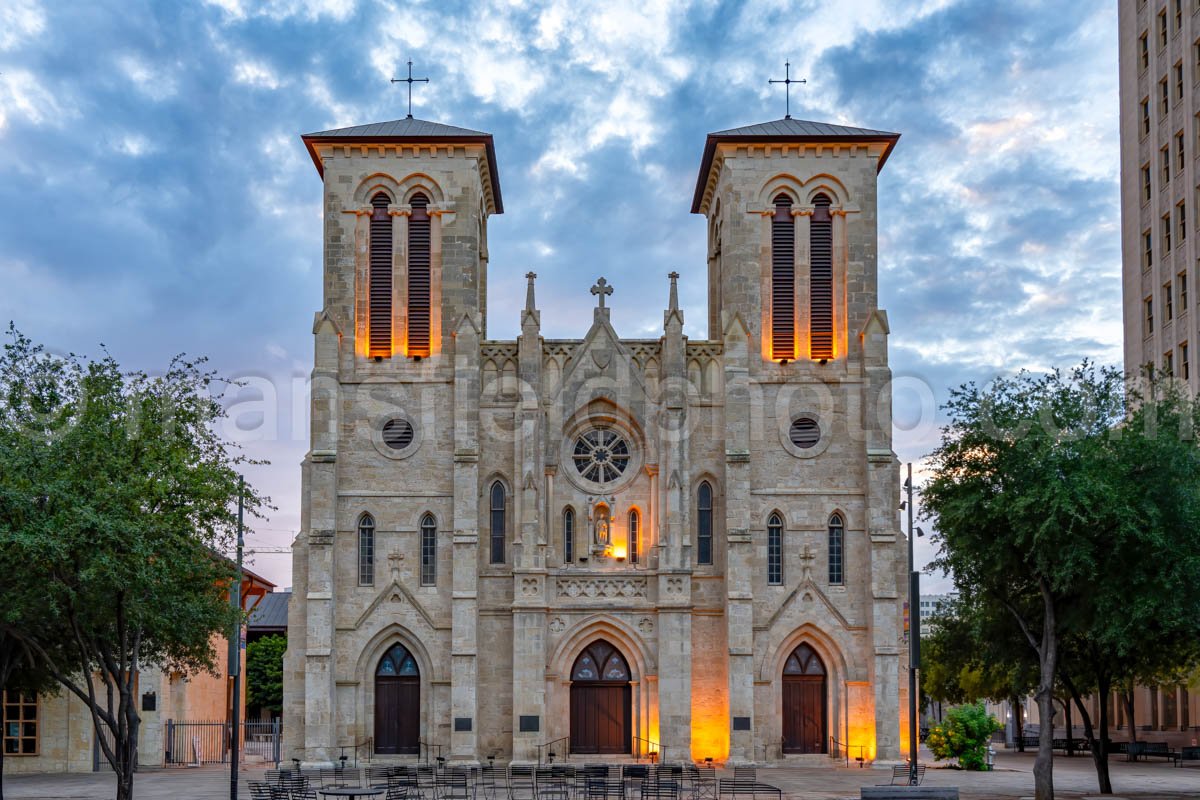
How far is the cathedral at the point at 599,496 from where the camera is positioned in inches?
1732

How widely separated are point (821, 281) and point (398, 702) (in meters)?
19.4

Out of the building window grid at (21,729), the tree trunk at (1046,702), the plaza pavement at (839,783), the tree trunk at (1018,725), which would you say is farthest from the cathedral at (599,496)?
the tree trunk at (1018,725)

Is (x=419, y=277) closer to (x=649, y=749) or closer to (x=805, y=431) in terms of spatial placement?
(x=805, y=431)

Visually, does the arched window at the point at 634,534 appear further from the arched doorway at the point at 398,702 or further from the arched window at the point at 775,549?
the arched doorway at the point at 398,702

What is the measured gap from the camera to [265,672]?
85.3m

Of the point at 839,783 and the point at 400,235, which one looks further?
the point at 400,235

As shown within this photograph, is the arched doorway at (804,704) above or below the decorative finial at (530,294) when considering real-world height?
below

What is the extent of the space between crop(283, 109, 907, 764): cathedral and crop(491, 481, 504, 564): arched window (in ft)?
0.21

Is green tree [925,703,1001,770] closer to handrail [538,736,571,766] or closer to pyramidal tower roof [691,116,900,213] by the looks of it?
handrail [538,736,571,766]

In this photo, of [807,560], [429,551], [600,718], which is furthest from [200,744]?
[807,560]

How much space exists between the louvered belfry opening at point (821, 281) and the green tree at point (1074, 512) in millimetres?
12641

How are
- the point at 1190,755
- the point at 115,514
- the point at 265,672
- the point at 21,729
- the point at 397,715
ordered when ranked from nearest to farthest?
1. the point at 115,514
2. the point at 397,715
3. the point at 21,729
4. the point at 1190,755
5. the point at 265,672

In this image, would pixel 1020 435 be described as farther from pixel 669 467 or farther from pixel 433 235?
pixel 433 235

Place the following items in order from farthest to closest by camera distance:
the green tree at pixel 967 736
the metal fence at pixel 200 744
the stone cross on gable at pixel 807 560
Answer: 1. the metal fence at pixel 200 744
2. the green tree at pixel 967 736
3. the stone cross on gable at pixel 807 560
